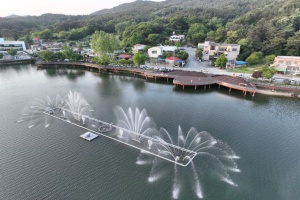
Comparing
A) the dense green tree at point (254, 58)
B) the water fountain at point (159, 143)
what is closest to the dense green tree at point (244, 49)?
the dense green tree at point (254, 58)

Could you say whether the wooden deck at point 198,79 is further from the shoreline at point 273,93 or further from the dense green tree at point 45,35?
the dense green tree at point 45,35

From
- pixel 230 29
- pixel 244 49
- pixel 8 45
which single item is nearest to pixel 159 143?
pixel 244 49

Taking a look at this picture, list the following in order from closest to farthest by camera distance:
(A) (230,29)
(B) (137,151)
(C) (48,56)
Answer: (B) (137,151)
(C) (48,56)
(A) (230,29)

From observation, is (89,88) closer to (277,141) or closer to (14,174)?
(14,174)

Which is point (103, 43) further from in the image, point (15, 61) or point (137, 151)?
point (137, 151)

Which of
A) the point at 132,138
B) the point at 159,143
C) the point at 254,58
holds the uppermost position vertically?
the point at 254,58

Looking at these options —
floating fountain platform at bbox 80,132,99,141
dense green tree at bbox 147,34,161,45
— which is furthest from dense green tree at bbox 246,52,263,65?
floating fountain platform at bbox 80,132,99,141
